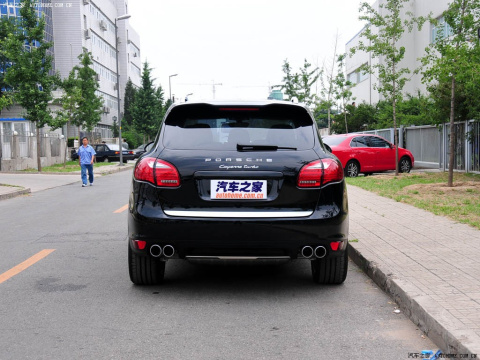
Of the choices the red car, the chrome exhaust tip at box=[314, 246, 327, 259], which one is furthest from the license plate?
the red car

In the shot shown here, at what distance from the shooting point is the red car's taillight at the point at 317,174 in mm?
4996

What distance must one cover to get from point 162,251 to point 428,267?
260cm

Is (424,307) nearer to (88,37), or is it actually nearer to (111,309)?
(111,309)

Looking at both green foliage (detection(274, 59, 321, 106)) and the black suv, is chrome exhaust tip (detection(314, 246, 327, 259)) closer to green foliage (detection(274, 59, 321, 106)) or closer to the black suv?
the black suv

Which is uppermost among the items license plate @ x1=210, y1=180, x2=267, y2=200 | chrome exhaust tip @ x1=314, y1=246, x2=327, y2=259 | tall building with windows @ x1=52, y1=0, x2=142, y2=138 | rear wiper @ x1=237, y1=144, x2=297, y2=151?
tall building with windows @ x1=52, y1=0, x2=142, y2=138

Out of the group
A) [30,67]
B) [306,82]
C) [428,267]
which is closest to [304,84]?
[306,82]

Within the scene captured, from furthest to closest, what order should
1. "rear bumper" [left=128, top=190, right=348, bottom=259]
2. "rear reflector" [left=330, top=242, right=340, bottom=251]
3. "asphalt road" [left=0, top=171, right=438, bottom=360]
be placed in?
"rear reflector" [left=330, top=242, right=340, bottom=251] → "rear bumper" [left=128, top=190, right=348, bottom=259] → "asphalt road" [left=0, top=171, right=438, bottom=360]

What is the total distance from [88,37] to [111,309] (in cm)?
6235

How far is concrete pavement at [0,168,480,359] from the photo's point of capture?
3.99 m

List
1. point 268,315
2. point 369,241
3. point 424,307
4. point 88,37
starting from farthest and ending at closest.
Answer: point 88,37
point 369,241
point 268,315
point 424,307

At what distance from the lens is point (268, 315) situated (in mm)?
4699

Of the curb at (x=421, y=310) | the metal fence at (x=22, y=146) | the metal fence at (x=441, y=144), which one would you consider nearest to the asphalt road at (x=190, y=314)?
the curb at (x=421, y=310)

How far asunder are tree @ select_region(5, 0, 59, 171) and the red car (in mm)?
15923

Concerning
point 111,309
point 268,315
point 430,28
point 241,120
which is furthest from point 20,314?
point 430,28
